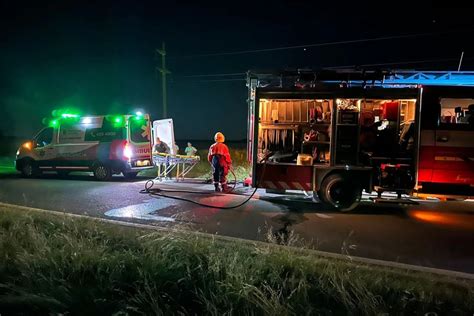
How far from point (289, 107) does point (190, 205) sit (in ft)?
11.3

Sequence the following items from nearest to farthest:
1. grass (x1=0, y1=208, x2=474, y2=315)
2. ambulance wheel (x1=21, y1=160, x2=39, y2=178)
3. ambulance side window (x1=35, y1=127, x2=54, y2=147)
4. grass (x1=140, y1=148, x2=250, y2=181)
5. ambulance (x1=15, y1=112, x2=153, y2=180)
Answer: grass (x1=0, y1=208, x2=474, y2=315)
ambulance (x1=15, y1=112, x2=153, y2=180)
grass (x1=140, y1=148, x2=250, y2=181)
ambulance side window (x1=35, y1=127, x2=54, y2=147)
ambulance wheel (x1=21, y1=160, x2=39, y2=178)

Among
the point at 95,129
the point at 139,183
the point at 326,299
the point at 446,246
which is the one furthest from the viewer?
the point at 95,129

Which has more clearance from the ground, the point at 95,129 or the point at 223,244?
the point at 95,129

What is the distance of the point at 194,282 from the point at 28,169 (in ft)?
46.5

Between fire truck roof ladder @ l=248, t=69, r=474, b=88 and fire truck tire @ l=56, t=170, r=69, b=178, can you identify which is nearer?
fire truck roof ladder @ l=248, t=69, r=474, b=88

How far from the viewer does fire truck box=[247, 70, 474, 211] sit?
27.3ft

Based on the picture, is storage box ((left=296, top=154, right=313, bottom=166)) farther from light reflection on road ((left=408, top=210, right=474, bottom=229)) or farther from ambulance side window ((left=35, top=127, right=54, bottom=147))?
ambulance side window ((left=35, top=127, right=54, bottom=147))

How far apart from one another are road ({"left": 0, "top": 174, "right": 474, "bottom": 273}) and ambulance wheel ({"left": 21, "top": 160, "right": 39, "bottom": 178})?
3.47 metres

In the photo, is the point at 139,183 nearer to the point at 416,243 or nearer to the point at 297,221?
the point at 297,221

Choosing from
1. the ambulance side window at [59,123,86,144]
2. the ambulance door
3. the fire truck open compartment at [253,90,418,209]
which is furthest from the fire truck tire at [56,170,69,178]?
the fire truck open compartment at [253,90,418,209]

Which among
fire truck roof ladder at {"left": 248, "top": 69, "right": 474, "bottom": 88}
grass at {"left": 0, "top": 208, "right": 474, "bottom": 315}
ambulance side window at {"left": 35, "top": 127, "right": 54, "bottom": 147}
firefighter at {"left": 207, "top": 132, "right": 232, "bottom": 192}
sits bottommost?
grass at {"left": 0, "top": 208, "right": 474, "bottom": 315}

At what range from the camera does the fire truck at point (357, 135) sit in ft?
27.3

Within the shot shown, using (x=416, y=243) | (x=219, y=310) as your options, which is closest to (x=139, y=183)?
(x=416, y=243)

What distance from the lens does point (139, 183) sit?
1370 centimetres
